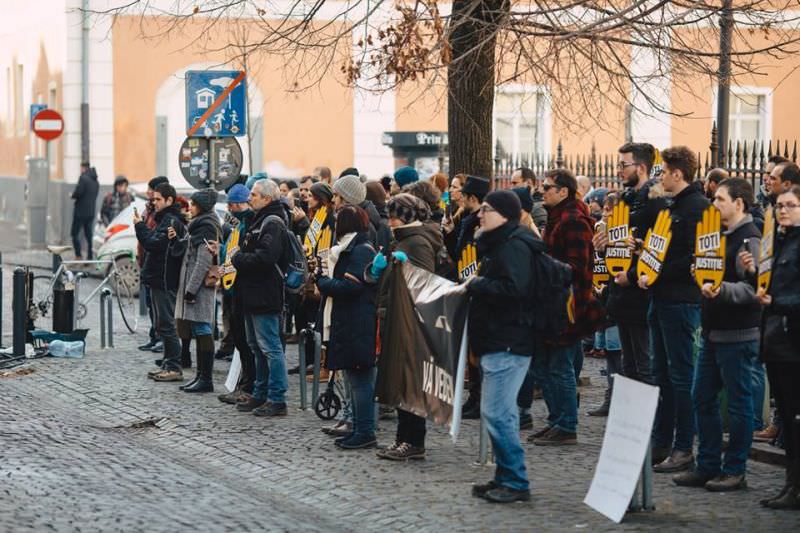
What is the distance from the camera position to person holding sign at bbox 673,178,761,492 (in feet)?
29.8

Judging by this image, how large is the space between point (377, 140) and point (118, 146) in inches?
231

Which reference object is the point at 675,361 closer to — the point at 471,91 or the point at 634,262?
the point at 634,262

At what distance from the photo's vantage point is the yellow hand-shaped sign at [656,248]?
9781 millimetres

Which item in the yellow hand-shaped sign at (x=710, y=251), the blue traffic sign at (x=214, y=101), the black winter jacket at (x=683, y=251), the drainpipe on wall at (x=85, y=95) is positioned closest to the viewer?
the yellow hand-shaped sign at (x=710, y=251)

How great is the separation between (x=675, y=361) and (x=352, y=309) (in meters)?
2.35

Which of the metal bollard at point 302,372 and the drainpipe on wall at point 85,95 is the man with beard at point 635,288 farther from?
the drainpipe on wall at point 85,95

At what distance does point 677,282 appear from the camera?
9805 millimetres

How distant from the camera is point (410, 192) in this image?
1214 centimetres

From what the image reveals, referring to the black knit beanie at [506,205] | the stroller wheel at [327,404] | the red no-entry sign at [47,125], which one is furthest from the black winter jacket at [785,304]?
the red no-entry sign at [47,125]

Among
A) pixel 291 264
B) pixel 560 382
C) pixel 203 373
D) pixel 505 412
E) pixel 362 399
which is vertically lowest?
pixel 203 373

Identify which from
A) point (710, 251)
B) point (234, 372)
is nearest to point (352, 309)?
point (234, 372)

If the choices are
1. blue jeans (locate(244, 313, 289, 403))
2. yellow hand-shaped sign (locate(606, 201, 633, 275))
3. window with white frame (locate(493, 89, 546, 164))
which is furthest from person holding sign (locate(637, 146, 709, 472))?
window with white frame (locate(493, 89, 546, 164))

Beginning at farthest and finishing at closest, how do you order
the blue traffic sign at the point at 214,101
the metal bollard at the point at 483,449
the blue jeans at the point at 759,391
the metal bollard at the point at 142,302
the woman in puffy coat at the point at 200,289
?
the metal bollard at the point at 142,302, the blue traffic sign at the point at 214,101, the woman in puffy coat at the point at 200,289, the metal bollard at the point at 483,449, the blue jeans at the point at 759,391

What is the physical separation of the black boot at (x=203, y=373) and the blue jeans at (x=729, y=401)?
18.4ft
